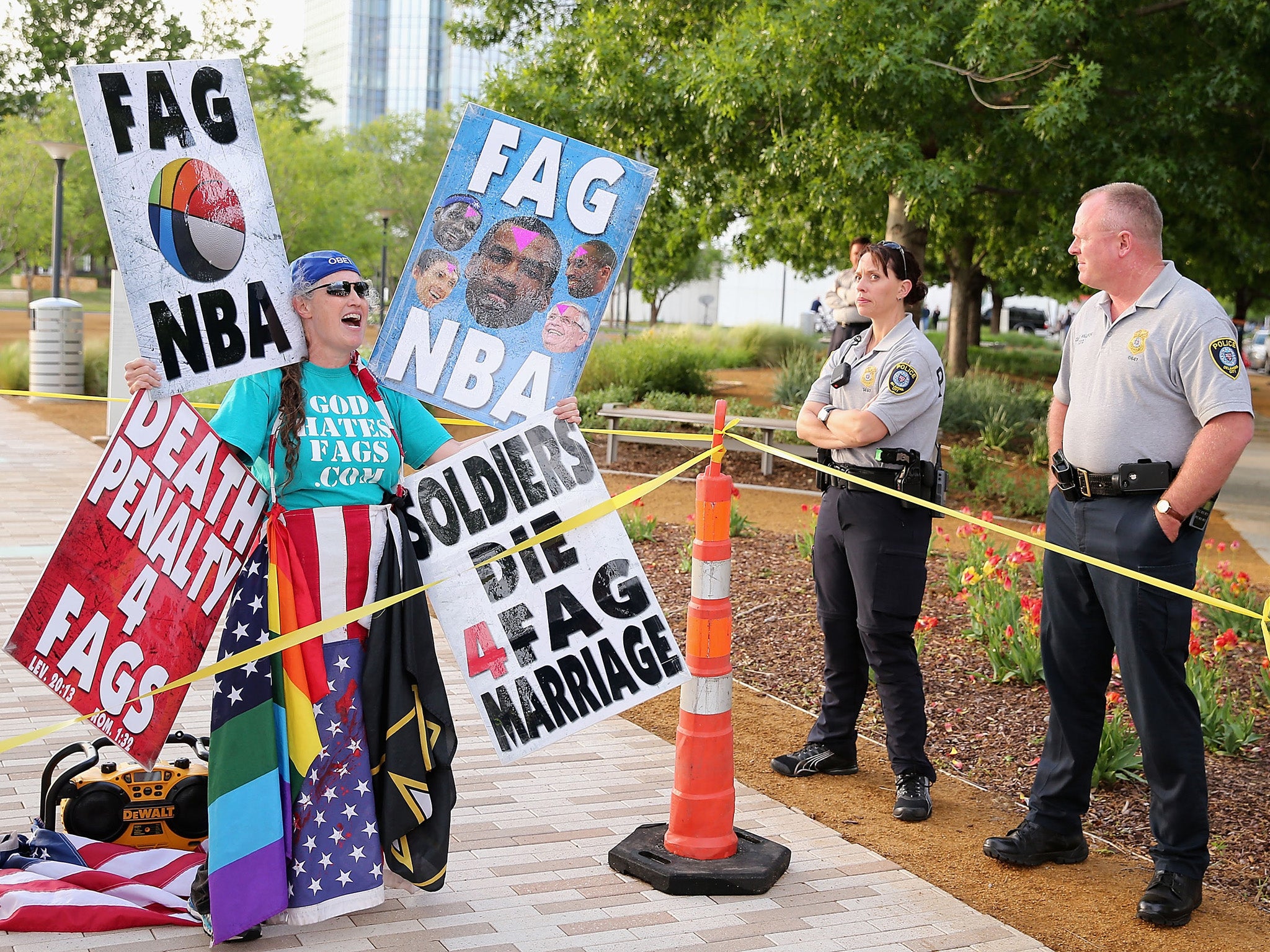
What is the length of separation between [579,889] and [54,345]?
692 inches

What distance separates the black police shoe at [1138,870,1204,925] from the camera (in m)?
3.89

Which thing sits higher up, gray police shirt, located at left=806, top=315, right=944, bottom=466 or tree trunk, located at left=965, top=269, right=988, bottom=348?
tree trunk, located at left=965, top=269, right=988, bottom=348

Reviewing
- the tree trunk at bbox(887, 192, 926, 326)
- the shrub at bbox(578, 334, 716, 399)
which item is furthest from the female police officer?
the shrub at bbox(578, 334, 716, 399)

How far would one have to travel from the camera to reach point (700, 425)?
48.5 ft

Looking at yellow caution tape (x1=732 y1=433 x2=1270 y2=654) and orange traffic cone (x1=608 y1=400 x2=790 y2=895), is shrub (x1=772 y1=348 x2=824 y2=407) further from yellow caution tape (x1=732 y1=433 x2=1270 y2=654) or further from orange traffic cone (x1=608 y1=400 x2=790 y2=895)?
orange traffic cone (x1=608 y1=400 x2=790 y2=895)

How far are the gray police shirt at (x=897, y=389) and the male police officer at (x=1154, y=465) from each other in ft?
2.05

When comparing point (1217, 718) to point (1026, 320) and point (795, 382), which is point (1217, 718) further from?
point (1026, 320)

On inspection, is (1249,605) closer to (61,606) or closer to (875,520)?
(875,520)

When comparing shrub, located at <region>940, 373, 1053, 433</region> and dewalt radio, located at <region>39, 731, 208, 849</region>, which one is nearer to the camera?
dewalt radio, located at <region>39, 731, 208, 849</region>

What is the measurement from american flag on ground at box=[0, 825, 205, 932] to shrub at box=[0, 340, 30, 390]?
17.8m

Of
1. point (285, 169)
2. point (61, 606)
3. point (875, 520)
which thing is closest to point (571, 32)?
point (875, 520)

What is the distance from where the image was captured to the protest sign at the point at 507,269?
12.7 ft

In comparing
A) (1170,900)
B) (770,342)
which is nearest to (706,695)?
(1170,900)

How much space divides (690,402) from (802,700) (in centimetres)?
1043
